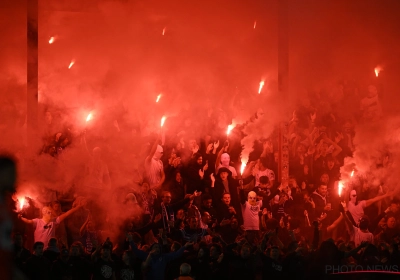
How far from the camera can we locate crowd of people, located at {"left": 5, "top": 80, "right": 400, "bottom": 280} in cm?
858

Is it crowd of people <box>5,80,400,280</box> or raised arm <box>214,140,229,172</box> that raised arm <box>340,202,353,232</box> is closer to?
crowd of people <box>5,80,400,280</box>

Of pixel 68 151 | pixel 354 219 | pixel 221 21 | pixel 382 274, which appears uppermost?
pixel 221 21

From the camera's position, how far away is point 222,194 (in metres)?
9.32

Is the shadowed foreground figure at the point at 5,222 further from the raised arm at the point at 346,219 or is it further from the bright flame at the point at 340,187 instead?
the bright flame at the point at 340,187

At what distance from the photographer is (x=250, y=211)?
9547mm

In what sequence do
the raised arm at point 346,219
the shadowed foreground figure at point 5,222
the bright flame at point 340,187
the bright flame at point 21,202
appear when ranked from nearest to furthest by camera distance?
the shadowed foreground figure at point 5,222 → the bright flame at point 21,202 → the raised arm at point 346,219 → the bright flame at point 340,187

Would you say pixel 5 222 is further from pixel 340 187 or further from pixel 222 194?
pixel 340 187

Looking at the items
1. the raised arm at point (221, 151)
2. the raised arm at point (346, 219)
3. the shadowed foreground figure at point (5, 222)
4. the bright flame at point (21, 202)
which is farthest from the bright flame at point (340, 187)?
the shadowed foreground figure at point (5, 222)

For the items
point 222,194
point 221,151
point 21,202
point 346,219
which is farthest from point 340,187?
point 21,202

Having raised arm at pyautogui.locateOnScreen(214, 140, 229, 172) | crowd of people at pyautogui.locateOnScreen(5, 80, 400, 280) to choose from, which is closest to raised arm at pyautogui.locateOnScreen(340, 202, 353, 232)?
crowd of people at pyautogui.locateOnScreen(5, 80, 400, 280)

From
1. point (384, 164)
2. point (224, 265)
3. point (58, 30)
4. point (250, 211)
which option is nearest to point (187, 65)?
point (58, 30)

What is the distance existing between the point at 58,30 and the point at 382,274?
6.14m

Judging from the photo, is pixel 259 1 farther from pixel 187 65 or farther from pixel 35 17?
pixel 35 17

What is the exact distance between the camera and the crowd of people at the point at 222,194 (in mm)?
8578
